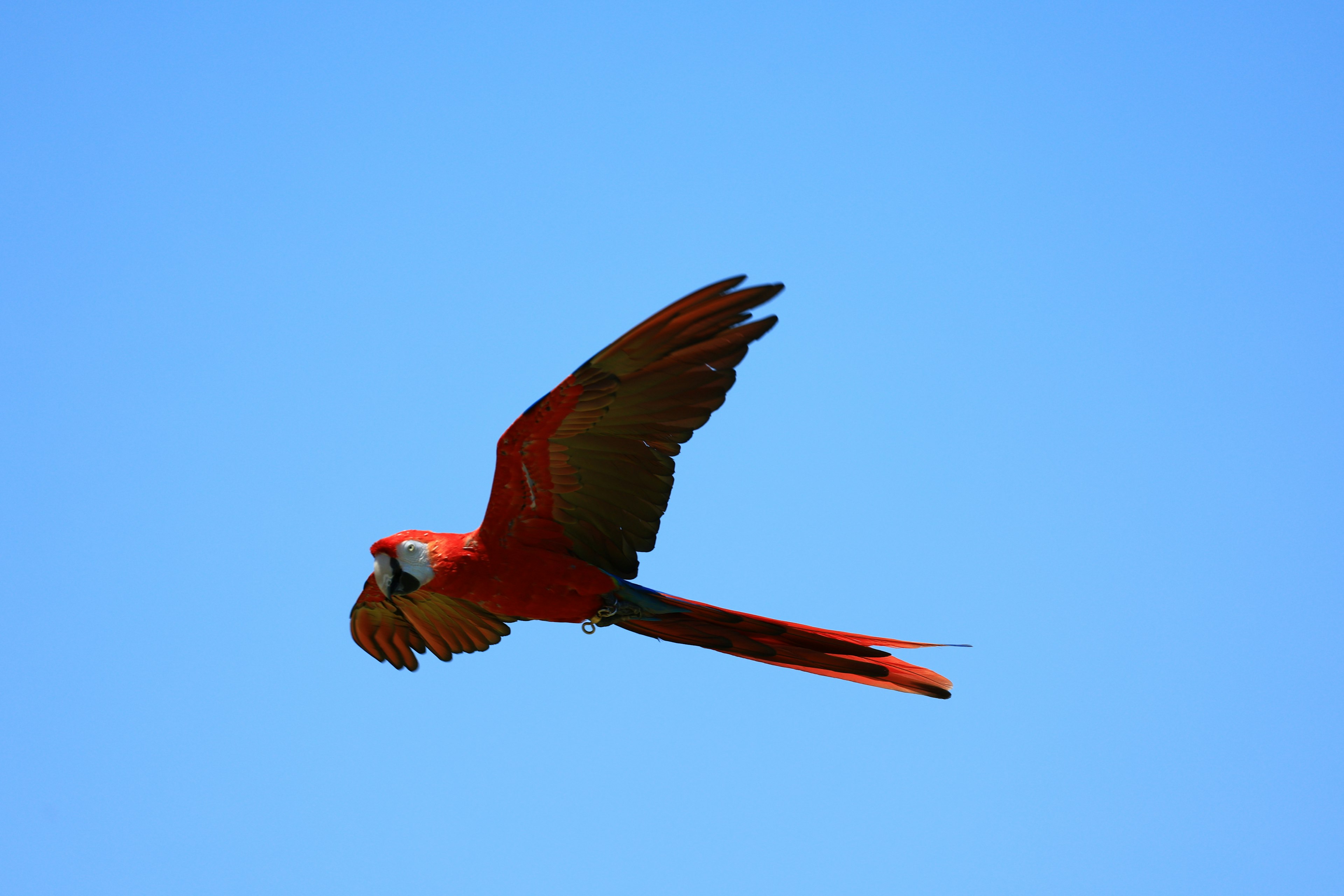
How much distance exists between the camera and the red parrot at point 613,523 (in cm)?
328

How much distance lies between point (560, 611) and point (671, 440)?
0.73 meters

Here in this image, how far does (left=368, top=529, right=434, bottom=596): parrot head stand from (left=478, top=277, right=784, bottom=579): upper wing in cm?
20

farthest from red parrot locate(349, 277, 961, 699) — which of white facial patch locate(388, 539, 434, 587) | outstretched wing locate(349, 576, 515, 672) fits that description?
outstretched wing locate(349, 576, 515, 672)

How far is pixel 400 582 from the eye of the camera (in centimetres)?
365

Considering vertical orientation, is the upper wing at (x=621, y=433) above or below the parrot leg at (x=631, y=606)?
above

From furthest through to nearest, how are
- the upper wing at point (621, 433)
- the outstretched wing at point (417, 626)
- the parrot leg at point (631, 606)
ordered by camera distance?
the outstretched wing at point (417, 626) → the parrot leg at point (631, 606) → the upper wing at point (621, 433)

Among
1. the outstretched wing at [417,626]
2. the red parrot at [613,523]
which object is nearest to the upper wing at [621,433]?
the red parrot at [613,523]

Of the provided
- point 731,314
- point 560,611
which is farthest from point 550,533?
point 731,314

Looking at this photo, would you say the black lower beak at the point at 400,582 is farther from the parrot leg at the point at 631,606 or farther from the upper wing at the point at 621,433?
the parrot leg at the point at 631,606

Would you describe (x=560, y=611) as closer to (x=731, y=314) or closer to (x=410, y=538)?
(x=410, y=538)

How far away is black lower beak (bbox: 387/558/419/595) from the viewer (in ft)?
11.9

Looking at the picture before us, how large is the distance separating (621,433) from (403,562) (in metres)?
0.87

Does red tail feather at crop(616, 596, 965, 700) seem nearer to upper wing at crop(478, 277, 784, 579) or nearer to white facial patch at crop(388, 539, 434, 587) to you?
upper wing at crop(478, 277, 784, 579)

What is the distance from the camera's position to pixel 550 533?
3670mm
